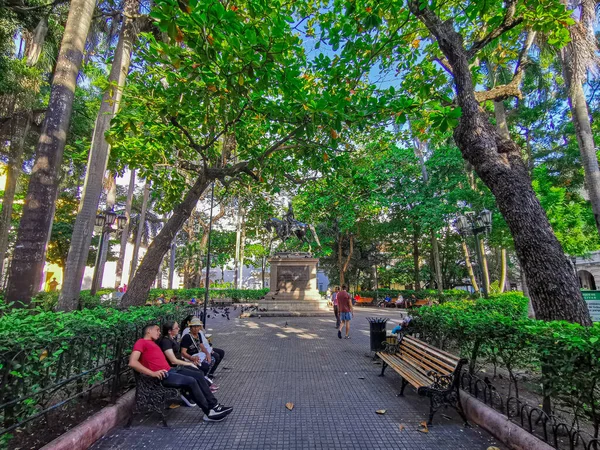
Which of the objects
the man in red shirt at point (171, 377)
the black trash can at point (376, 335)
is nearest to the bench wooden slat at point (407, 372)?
the black trash can at point (376, 335)

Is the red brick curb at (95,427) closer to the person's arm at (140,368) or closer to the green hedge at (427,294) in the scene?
the person's arm at (140,368)

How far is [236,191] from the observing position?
41.7ft

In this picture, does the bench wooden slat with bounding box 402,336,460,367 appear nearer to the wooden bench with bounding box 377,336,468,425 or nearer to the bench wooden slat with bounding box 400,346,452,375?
the wooden bench with bounding box 377,336,468,425

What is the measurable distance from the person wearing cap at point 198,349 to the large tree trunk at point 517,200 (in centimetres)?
548

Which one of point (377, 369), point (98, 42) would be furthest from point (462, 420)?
point (98, 42)

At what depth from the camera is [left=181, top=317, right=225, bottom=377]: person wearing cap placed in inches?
201

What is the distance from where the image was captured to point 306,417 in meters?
3.99

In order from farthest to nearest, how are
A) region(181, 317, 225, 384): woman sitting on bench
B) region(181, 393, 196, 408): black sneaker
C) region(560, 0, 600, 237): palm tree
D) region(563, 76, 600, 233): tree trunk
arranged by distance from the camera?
region(563, 76, 600, 233): tree trunk
region(560, 0, 600, 237): palm tree
region(181, 317, 225, 384): woman sitting on bench
region(181, 393, 196, 408): black sneaker

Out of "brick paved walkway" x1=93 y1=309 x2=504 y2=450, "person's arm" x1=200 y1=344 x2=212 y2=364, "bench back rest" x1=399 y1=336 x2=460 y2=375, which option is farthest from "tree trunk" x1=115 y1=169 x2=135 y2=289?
"bench back rest" x1=399 y1=336 x2=460 y2=375

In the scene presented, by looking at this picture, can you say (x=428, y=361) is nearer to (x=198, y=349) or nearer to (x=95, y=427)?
(x=198, y=349)

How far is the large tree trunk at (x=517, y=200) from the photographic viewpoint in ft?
14.8

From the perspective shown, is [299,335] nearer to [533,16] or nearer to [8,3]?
[533,16]

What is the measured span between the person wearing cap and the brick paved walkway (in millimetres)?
400

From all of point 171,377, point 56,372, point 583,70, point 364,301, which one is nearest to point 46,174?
point 56,372
